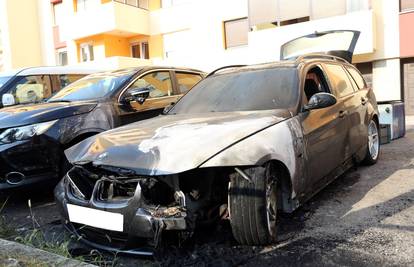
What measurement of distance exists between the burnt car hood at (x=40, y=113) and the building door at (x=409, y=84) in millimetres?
13707

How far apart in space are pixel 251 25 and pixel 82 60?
11291 mm

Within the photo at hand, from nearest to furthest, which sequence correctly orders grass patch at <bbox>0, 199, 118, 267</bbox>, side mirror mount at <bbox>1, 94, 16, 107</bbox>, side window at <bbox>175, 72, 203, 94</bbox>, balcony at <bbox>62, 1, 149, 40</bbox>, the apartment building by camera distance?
grass patch at <bbox>0, 199, 118, 267</bbox>
side window at <bbox>175, 72, 203, 94</bbox>
side mirror mount at <bbox>1, 94, 16, 107</bbox>
the apartment building
balcony at <bbox>62, 1, 149, 40</bbox>

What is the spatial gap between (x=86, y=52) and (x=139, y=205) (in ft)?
76.3

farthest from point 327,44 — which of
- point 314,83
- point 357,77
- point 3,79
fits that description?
point 3,79

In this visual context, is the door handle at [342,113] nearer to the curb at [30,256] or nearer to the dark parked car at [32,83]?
the curb at [30,256]

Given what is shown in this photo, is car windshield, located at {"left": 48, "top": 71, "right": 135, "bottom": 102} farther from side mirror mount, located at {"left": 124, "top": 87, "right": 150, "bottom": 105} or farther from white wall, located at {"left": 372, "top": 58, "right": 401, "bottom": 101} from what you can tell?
white wall, located at {"left": 372, "top": 58, "right": 401, "bottom": 101}

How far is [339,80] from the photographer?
5523mm

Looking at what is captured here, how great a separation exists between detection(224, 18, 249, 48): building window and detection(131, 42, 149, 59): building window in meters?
5.55

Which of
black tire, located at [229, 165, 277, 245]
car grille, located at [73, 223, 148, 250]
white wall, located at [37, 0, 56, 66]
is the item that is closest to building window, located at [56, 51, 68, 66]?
white wall, located at [37, 0, 56, 66]

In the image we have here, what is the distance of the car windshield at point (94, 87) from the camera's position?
581 cm

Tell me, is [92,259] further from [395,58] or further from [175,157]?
[395,58]

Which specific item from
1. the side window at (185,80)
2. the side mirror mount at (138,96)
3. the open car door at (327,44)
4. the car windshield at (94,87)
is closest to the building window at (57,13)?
the open car door at (327,44)

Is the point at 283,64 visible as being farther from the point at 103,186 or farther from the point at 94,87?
the point at 94,87

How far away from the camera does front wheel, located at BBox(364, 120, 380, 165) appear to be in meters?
6.28
